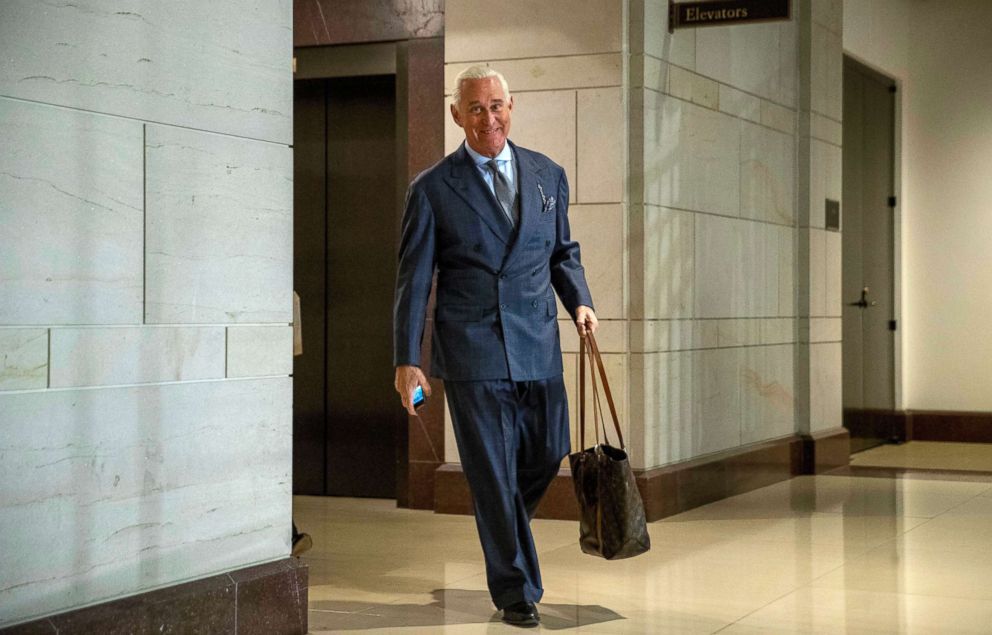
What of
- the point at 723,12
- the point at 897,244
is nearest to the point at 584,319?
the point at 723,12

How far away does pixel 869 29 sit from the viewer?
12328mm

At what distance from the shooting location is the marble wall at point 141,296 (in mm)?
3973

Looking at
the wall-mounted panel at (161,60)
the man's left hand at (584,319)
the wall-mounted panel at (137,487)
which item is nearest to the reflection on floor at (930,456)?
the man's left hand at (584,319)

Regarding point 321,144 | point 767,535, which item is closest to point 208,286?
point 767,535

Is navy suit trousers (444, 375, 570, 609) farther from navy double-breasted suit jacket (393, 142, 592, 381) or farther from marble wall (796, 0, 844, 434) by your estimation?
marble wall (796, 0, 844, 434)

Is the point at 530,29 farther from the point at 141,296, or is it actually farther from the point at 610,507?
the point at 141,296

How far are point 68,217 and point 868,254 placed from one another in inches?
381

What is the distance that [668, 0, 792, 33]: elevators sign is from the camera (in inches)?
307

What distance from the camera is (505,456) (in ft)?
17.0

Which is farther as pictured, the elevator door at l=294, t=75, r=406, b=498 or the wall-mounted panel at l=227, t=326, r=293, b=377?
the elevator door at l=294, t=75, r=406, b=498

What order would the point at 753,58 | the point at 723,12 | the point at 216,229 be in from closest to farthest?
the point at 216,229 < the point at 723,12 < the point at 753,58

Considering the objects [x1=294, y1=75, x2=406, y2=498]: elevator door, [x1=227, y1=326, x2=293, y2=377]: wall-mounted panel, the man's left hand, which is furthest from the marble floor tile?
[x1=294, y1=75, x2=406, y2=498]: elevator door

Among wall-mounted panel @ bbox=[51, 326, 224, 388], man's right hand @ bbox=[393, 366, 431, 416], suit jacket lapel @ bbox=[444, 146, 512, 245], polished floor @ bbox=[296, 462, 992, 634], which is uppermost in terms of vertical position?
suit jacket lapel @ bbox=[444, 146, 512, 245]

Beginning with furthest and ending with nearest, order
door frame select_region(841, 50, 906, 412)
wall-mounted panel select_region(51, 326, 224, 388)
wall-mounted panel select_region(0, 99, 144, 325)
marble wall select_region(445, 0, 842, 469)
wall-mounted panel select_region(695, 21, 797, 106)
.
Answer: door frame select_region(841, 50, 906, 412)
wall-mounted panel select_region(695, 21, 797, 106)
marble wall select_region(445, 0, 842, 469)
wall-mounted panel select_region(51, 326, 224, 388)
wall-mounted panel select_region(0, 99, 144, 325)
